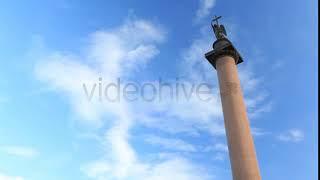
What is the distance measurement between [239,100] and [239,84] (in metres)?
1.32

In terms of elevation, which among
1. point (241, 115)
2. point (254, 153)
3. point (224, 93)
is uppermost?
point (224, 93)

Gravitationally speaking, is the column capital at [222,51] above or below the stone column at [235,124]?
above

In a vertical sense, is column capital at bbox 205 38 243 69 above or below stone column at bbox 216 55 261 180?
above

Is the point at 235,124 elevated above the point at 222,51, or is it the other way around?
the point at 222,51

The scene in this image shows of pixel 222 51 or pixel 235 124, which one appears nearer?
pixel 235 124

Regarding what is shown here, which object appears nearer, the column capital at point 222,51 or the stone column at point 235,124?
the stone column at point 235,124

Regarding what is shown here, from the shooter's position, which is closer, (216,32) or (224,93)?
(224,93)

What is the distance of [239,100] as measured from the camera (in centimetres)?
2028

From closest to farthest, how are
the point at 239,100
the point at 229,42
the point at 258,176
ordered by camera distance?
the point at 258,176, the point at 239,100, the point at 229,42

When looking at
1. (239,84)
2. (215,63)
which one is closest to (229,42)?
(215,63)

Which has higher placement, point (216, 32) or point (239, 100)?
point (216, 32)

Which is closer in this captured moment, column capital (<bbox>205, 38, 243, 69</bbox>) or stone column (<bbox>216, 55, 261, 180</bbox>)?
stone column (<bbox>216, 55, 261, 180</bbox>)

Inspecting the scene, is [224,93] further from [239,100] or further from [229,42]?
[229,42]

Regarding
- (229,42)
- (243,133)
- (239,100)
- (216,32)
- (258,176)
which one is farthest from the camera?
(216,32)
